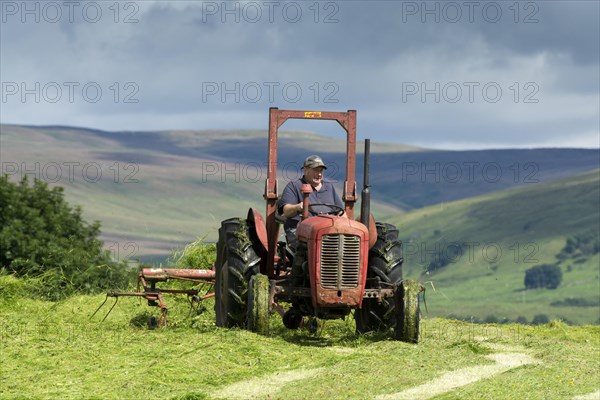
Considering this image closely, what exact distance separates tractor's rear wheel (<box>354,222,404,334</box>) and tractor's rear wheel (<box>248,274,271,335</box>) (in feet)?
5.08

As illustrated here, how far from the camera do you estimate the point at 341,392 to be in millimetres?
10914

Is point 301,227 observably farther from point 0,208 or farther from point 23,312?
point 0,208

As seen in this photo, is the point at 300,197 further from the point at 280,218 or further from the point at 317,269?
the point at 317,269

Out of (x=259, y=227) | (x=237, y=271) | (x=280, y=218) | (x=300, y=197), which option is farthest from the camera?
(x=259, y=227)

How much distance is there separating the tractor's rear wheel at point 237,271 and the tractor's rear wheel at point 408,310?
2.01 meters

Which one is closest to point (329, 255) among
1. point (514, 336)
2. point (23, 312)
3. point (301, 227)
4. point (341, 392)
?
point (301, 227)

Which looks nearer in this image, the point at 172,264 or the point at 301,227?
the point at 301,227

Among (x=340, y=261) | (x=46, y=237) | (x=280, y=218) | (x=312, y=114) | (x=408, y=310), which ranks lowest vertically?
(x=46, y=237)

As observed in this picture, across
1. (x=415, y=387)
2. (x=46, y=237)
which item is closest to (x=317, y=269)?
(x=415, y=387)

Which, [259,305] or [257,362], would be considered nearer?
[257,362]

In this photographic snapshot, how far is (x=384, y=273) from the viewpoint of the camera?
14828mm

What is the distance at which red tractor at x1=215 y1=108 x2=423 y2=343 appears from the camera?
546 inches

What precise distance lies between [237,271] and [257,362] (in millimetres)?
2649

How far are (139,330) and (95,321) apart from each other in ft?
6.00
